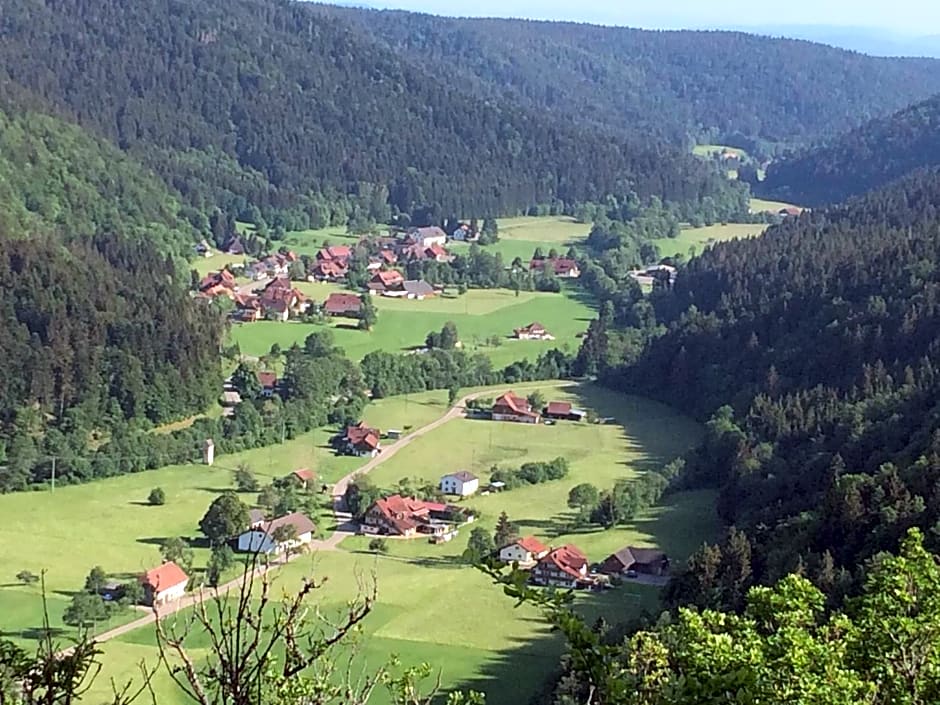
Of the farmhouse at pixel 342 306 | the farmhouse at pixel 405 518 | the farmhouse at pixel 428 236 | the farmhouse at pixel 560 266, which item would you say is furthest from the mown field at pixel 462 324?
the farmhouse at pixel 405 518

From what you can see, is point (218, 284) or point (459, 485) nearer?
point (459, 485)

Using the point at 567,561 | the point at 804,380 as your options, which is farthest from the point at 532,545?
the point at 804,380

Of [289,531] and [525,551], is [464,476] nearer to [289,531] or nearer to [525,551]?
[525,551]

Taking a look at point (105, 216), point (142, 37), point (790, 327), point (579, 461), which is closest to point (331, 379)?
point (579, 461)

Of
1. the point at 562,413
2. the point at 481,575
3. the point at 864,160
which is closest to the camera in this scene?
the point at 481,575

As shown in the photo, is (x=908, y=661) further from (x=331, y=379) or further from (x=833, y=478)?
(x=331, y=379)

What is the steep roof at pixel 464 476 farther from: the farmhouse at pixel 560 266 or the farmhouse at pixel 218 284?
the farmhouse at pixel 560 266

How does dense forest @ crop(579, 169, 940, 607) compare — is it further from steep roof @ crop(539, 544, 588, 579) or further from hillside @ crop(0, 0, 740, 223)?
hillside @ crop(0, 0, 740, 223)
